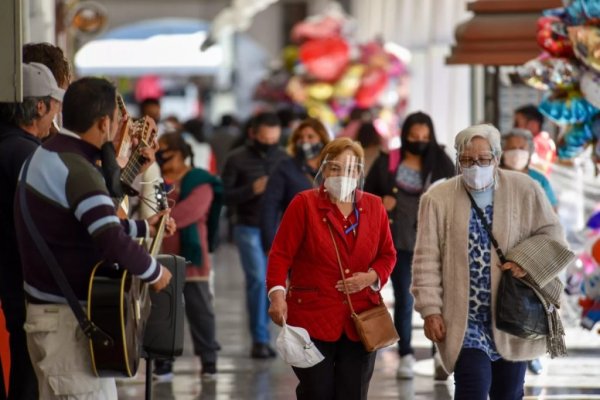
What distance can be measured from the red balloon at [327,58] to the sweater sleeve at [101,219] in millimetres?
17779

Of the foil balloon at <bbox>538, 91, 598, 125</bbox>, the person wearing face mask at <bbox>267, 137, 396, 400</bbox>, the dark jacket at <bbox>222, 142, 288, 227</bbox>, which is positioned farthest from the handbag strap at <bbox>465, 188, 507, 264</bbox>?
the dark jacket at <bbox>222, 142, 288, 227</bbox>

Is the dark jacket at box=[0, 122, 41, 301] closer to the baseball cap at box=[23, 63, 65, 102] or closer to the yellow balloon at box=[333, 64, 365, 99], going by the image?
the baseball cap at box=[23, 63, 65, 102]

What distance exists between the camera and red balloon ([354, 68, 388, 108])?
76.0 ft

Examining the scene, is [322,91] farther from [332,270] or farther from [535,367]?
[332,270]

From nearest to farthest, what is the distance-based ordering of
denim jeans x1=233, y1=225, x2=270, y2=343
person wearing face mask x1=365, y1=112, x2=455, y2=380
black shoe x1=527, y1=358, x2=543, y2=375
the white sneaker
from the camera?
person wearing face mask x1=365, y1=112, x2=455, y2=380
the white sneaker
black shoe x1=527, y1=358, x2=543, y2=375
denim jeans x1=233, y1=225, x2=270, y2=343

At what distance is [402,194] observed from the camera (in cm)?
1078

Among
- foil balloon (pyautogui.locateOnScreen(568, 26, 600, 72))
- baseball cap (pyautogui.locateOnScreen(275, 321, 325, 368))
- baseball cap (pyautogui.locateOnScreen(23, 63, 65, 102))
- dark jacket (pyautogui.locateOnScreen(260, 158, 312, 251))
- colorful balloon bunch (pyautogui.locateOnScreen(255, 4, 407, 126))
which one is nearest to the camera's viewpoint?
baseball cap (pyautogui.locateOnScreen(275, 321, 325, 368))

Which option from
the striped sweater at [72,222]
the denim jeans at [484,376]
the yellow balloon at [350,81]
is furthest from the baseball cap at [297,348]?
the yellow balloon at [350,81]

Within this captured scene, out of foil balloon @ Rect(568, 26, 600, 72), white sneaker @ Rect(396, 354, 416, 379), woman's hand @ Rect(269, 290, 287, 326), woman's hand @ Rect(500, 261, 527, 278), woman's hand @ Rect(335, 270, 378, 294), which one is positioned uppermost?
foil balloon @ Rect(568, 26, 600, 72)

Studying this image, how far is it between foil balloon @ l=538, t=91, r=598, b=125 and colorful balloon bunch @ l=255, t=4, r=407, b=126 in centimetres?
1247

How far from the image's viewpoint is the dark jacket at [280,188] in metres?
11.5

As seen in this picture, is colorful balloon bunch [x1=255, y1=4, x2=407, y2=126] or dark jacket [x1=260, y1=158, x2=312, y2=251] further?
colorful balloon bunch [x1=255, y1=4, x2=407, y2=126]

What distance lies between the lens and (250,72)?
54344 mm

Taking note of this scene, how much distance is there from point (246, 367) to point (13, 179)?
190 inches
